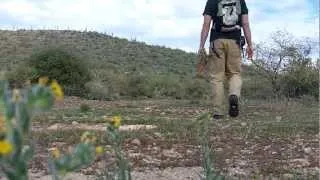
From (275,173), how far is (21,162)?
380 cm

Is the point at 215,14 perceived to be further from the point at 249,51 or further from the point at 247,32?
the point at 249,51

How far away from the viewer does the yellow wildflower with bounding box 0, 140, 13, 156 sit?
1.20 m

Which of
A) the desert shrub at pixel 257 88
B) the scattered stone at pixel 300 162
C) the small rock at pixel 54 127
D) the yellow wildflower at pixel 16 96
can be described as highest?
the desert shrub at pixel 257 88

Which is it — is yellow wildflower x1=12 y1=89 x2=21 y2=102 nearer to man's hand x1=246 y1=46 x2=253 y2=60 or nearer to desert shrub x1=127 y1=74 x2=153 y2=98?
man's hand x1=246 y1=46 x2=253 y2=60

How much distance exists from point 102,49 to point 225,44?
39.0 m

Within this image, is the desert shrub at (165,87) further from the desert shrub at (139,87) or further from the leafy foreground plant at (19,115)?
the leafy foreground plant at (19,115)

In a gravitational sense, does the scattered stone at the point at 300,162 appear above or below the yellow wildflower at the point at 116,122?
below

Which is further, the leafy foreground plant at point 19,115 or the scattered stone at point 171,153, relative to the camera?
the scattered stone at point 171,153

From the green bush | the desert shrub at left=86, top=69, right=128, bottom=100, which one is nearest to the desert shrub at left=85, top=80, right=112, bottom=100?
the desert shrub at left=86, top=69, right=128, bottom=100

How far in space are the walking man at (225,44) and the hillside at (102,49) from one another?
98.6ft

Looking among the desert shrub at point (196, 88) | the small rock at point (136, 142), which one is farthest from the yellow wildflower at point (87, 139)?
the desert shrub at point (196, 88)

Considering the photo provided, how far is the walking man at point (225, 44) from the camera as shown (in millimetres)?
8625

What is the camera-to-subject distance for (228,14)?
8.62m

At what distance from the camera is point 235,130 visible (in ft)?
23.1
